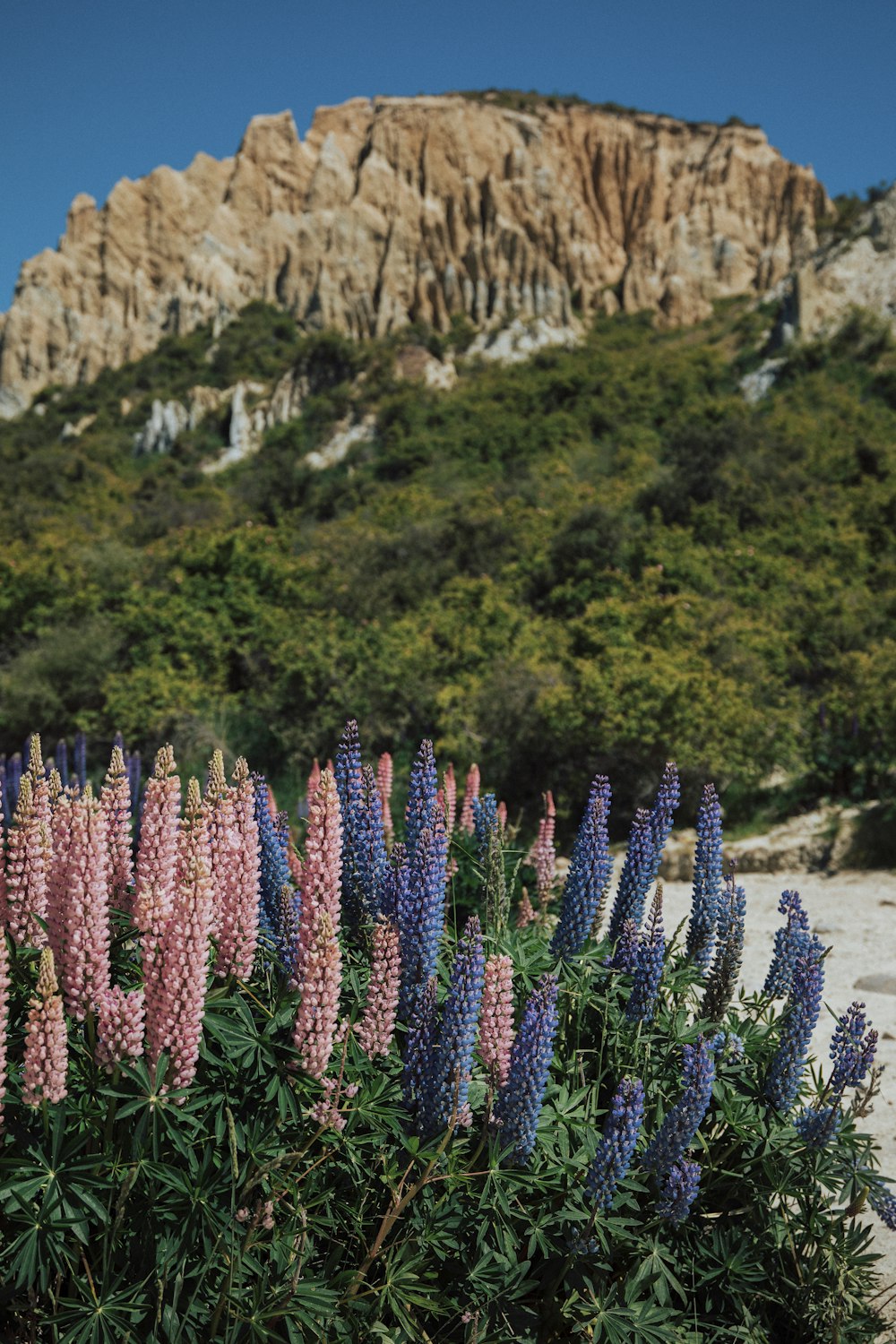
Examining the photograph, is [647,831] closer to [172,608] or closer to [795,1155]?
[795,1155]

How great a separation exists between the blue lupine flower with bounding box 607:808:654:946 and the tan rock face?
2440 inches

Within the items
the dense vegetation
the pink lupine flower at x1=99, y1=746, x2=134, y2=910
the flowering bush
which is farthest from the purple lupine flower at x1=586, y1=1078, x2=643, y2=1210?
the dense vegetation

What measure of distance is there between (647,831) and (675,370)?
136 feet

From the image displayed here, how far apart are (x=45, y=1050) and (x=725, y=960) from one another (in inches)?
89.7

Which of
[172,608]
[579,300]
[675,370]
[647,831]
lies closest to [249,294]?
[579,300]

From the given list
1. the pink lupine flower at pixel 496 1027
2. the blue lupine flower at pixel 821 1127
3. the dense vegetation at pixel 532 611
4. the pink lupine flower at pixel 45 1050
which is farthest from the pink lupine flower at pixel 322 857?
the dense vegetation at pixel 532 611

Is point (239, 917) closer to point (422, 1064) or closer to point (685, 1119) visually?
point (422, 1064)

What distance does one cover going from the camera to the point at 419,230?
217ft

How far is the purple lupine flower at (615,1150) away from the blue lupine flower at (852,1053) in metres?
0.87

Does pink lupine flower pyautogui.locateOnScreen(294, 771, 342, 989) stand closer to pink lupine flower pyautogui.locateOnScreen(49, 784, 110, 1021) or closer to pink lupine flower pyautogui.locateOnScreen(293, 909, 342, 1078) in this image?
pink lupine flower pyautogui.locateOnScreen(293, 909, 342, 1078)

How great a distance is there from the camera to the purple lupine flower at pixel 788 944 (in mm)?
3420

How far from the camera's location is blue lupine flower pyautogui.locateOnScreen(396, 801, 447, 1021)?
8.75 feet

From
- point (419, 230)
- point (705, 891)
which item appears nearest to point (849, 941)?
point (705, 891)

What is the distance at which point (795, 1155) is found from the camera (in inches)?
114
